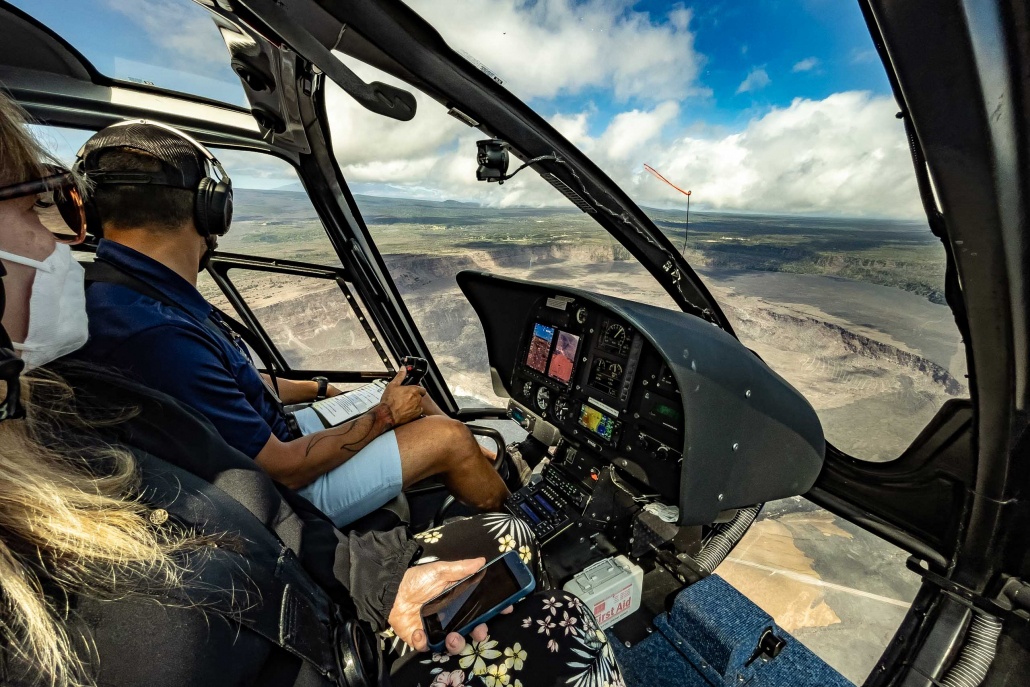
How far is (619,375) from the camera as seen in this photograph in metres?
1.74

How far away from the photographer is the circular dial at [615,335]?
1676mm

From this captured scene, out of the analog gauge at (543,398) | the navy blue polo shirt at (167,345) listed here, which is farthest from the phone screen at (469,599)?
the analog gauge at (543,398)

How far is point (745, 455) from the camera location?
4.65 feet

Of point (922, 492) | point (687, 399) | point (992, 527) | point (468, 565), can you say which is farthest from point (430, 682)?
point (922, 492)

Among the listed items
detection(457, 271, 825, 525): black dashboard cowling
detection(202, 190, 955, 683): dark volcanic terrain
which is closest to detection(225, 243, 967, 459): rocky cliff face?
detection(202, 190, 955, 683): dark volcanic terrain

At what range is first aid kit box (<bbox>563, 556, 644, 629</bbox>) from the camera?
1.49 m

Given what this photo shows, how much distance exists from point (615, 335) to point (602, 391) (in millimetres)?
240

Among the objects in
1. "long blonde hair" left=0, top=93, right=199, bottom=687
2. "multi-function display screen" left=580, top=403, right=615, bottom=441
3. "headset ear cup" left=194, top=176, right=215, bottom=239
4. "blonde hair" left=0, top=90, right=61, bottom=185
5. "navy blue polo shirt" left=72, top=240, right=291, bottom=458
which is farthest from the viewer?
"multi-function display screen" left=580, top=403, right=615, bottom=441

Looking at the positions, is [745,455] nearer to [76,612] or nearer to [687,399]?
[687,399]

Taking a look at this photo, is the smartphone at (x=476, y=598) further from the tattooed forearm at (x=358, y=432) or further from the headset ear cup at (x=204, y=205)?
the headset ear cup at (x=204, y=205)

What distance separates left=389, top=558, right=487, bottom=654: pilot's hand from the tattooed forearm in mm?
579

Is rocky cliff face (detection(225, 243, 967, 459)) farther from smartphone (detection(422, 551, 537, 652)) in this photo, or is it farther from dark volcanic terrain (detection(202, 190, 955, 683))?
smartphone (detection(422, 551, 537, 652))

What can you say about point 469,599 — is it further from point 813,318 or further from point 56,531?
point 813,318

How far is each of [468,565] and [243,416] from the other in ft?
2.40
